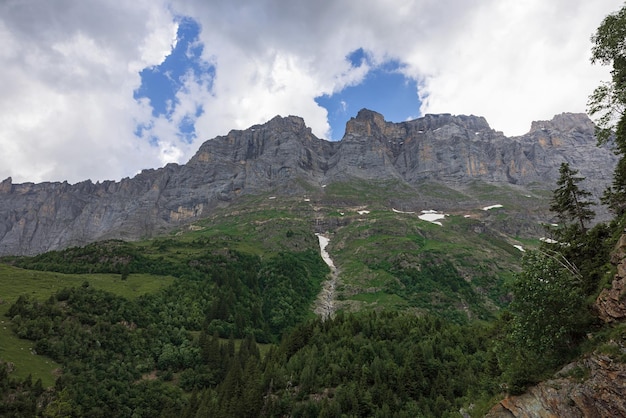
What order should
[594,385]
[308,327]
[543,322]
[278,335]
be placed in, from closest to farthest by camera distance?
[594,385] → [543,322] → [308,327] → [278,335]

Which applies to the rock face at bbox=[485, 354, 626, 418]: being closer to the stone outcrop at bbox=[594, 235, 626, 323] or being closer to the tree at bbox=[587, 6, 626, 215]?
the stone outcrop at bbox=[594, 235, 626, 323]

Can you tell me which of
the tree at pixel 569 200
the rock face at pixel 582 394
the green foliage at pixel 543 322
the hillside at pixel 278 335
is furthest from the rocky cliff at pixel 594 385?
the tree at pixel 569 200

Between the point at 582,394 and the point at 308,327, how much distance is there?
76644mm

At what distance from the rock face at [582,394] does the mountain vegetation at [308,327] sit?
57 centimetres

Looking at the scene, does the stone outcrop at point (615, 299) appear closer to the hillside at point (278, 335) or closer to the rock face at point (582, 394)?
the hillside at point (278, 335)

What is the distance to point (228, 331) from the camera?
131000mm

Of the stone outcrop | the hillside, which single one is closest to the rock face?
the hillside

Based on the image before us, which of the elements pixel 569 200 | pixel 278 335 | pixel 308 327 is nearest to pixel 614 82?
pixel 569 200

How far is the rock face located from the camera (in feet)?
68.3

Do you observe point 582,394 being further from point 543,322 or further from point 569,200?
point 569,200

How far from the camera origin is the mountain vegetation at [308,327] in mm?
28484

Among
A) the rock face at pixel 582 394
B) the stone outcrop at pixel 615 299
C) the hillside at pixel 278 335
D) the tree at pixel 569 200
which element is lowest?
the hillside at pixel 278 335

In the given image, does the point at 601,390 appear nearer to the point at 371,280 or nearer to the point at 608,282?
the point at 608,282

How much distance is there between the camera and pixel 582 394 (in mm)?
22500
